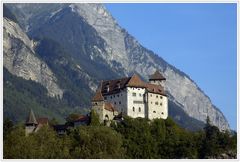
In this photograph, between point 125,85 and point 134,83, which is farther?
point 125,85

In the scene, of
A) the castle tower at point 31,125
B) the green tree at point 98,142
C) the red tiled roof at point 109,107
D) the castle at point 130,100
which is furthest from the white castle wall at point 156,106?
the castle tower at point 31,125

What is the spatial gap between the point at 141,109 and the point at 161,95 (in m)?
6.15

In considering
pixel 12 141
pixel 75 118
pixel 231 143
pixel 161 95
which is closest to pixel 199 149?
pixel 231 143

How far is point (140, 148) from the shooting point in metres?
114

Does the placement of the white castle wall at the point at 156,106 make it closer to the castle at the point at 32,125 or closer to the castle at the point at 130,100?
the castle at the point at 130,100

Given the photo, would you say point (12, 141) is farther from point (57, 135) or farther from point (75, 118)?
point (75, 118)

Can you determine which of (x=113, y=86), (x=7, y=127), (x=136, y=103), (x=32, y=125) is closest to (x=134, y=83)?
(x=136, y=103)

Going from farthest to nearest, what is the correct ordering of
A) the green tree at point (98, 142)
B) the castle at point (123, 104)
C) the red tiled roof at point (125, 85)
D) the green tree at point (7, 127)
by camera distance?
the red tiled roof at point (125, 85) → the castle at point (123, 104) → the green tree at point (7, 127) → the green tree at point (98, 142)

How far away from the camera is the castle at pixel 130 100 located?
11782 cm

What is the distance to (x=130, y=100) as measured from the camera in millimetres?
121250

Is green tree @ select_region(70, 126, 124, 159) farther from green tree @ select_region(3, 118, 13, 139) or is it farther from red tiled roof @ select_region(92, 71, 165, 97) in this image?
red tiled roof @ select_region(92, 71, 165, 97)

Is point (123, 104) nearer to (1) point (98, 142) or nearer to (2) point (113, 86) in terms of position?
(2) point (113, 86)

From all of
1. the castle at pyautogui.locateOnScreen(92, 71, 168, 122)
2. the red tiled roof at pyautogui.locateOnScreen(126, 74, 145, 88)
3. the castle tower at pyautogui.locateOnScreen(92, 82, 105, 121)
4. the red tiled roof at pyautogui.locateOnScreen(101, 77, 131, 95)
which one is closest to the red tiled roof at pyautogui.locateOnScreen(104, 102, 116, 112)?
the castle at pyautogui.locateOnScreen(92, 71, 168, 122)

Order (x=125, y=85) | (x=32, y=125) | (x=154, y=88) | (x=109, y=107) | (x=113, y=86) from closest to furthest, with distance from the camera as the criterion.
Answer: (x=109, y=107), (x=32, y=125), (x=125, y=85), (x=113, y=86), (x=154, y=88)
